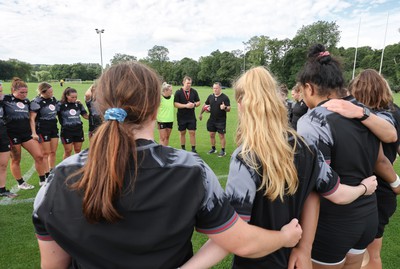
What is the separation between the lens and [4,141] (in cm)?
496

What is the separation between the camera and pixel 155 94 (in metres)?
1.22

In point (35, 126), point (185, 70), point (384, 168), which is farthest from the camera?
point (185, 70)

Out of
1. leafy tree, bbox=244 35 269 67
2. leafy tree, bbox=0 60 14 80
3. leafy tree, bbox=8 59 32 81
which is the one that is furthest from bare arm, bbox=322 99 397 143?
leafy tree, bbox=0 60 14 80

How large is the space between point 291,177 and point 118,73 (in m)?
1.01

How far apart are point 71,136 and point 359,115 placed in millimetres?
6376

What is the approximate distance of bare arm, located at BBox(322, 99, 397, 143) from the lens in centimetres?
188

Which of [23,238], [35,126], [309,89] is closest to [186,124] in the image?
[35,126]

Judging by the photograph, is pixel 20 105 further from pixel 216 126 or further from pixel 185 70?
pixel 185 70

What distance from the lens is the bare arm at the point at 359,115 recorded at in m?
1.88

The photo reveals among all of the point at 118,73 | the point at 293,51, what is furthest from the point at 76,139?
the point at 293,51

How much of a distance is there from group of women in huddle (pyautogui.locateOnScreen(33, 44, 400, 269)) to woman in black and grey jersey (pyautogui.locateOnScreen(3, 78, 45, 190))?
512cm

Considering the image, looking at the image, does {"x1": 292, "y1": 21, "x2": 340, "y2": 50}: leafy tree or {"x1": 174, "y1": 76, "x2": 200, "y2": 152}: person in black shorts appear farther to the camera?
{"x1": 292, "y1": 21, "x2": 340, "y2": 50}: leafy tree

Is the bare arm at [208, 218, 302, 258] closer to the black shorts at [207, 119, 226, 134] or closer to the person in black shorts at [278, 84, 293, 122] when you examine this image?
the person in black shorts at [278, 84, 293, 122]

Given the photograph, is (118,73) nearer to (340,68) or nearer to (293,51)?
(340,68)
